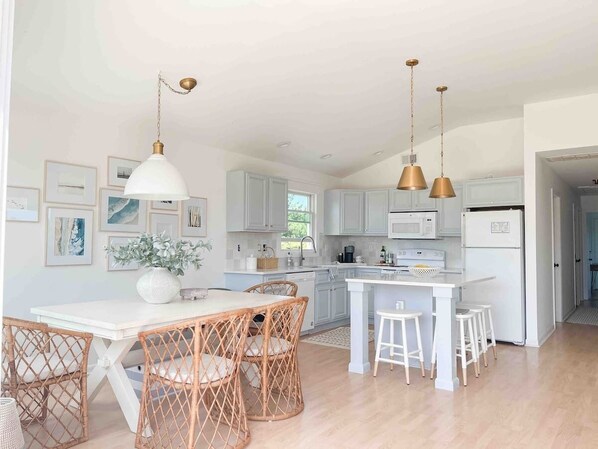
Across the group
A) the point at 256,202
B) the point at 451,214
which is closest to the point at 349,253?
the point at 451,214

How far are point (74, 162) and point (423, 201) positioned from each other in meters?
4.52

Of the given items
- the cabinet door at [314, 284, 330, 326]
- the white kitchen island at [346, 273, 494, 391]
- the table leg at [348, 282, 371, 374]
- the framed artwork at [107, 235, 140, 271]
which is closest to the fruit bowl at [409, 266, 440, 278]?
the white kitchen island at [346, 273, 494, 391]

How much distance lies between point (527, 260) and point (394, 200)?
2.09m

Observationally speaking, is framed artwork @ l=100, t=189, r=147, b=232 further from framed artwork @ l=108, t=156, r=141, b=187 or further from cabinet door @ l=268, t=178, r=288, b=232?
cabinet door @ l=268, t=178, r=288, b=232

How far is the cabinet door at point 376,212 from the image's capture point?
7.06 m

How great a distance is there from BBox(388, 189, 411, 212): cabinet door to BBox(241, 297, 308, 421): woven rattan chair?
3.85 metres

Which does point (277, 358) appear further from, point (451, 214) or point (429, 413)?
point (451, 214)

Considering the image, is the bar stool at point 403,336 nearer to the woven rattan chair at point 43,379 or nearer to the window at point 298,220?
the woven rattan chair at point 43,379

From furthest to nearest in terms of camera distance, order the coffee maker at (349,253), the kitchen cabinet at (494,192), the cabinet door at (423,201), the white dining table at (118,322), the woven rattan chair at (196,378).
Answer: the coffee maker at (349,253) < the cabinet door at (423,201) < the kitchen cabinet at (494,192) < the white dining table at (118,322) < the woven rattan chair at (196,378)

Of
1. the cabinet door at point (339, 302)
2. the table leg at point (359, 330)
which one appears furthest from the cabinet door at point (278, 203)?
the table leg at point (359, 330)

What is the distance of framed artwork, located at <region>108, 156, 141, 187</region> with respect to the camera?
4.36 meters

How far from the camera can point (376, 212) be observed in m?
7.14

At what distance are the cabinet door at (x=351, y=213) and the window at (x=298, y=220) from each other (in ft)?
1.57

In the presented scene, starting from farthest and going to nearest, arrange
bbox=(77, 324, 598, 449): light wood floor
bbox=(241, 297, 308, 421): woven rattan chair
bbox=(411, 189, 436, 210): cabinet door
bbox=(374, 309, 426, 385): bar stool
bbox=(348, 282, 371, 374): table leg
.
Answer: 1. bbox=(411, 189, 436, 210): cabinet door
2. bbox=(348, 282, 371, 374): table leg
3. bbox=(374, 309, 426, 385): bar stool
4. bbox=(241, 297, 308, 421): woven rattan chair
5. bbox=(77, 324, 598, 449): light wood floor
